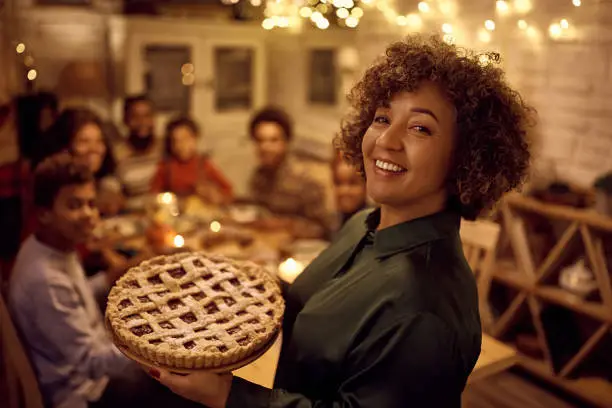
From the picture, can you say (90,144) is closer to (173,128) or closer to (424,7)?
(173,128)

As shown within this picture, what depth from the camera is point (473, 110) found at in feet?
3.64

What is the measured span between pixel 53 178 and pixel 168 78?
9.07ft

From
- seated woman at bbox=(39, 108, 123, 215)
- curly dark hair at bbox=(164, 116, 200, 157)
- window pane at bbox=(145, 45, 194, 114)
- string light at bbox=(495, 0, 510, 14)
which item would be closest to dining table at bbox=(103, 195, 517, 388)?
seated woman at bbox=(39, 108, 123, 215)

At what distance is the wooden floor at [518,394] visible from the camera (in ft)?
8.23

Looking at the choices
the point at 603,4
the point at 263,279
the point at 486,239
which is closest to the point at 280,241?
the point at 486,239

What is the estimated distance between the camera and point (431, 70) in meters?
1.12

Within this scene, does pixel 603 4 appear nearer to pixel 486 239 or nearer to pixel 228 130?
pixel 486 239

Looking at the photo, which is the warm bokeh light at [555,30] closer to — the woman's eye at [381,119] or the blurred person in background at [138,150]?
the woman's eye at [381,119]

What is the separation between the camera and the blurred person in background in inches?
136

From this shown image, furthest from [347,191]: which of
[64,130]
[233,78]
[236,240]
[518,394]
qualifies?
[233,78]

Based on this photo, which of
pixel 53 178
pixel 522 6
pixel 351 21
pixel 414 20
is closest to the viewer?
pixel 53 178

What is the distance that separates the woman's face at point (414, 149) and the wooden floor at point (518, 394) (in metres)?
1.55

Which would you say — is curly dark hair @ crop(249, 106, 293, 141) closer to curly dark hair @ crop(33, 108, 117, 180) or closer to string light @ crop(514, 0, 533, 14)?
curly dark hair @ crop(33, 108, 117, 180)

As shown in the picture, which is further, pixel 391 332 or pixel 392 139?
pixel 392 139
